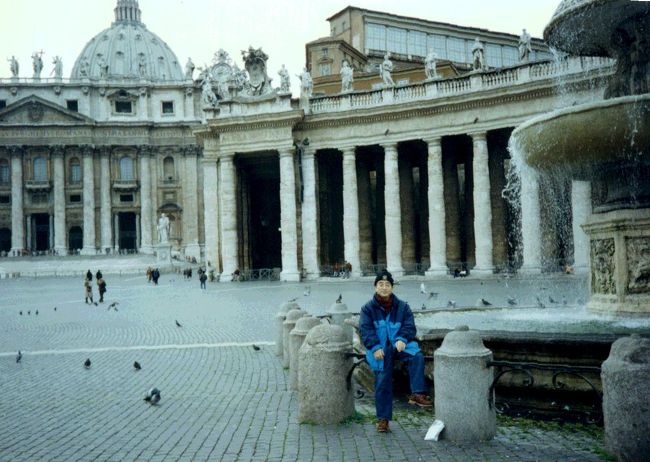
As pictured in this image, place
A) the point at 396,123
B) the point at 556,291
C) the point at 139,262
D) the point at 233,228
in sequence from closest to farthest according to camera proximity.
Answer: the point at 556,291, the point at 396,123, the point at 233,228, the point at 139,262

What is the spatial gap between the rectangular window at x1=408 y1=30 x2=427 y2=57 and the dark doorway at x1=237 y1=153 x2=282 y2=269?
2815cm

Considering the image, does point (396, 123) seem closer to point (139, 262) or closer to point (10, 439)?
point (10, 439)

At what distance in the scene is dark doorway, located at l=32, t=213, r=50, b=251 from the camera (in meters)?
84.7

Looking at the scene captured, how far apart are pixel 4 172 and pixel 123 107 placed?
16.9 metres

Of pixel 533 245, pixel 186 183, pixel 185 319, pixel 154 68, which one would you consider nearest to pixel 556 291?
pixel 533 245

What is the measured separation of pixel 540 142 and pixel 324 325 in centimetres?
371

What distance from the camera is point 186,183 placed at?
8625cm

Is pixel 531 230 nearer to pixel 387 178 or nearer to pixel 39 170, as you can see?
pixel 387 178

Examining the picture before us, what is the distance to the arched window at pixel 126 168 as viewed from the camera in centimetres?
8544

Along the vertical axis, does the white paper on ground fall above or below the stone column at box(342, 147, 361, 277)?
below

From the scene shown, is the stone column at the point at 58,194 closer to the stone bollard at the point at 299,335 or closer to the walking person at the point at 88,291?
the walking person at the point at 88,291

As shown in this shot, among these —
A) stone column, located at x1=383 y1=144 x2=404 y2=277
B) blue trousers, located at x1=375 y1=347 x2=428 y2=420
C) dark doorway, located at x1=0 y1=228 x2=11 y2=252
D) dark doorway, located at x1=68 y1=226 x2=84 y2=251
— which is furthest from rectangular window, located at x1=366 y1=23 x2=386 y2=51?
blue trousers, located at x1=375 y1=347 x2=428 y2=420

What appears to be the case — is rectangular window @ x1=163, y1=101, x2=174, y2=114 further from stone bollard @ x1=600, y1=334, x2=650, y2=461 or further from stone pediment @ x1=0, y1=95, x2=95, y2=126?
stone bollard @ x1=600, y1=334, x2=650, y2=461

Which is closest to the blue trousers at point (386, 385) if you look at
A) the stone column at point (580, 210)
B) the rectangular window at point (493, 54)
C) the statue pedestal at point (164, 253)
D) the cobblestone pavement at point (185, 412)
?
the cobblestone pavement at point (185, 412)
